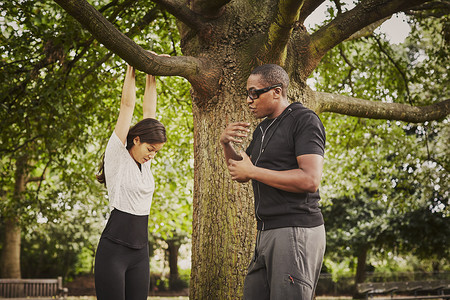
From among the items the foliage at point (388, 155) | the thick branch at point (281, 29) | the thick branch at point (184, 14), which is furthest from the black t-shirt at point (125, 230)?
the foliage at point (388, 155)

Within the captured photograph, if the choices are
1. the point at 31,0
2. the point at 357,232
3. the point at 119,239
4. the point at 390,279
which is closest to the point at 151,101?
the point at 119,239

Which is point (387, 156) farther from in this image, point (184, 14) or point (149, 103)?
point (149, 103)

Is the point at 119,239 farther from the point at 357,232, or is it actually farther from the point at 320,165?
the point at 357,232

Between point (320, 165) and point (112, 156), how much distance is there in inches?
64.8

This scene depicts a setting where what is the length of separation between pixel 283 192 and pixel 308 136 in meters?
0.34

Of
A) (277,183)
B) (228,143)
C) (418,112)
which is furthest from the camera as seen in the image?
(418,112)

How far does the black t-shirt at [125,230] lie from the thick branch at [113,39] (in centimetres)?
135

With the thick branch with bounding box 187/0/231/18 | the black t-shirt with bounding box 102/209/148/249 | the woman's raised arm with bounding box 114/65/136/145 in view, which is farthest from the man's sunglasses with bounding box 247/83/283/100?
the thick branch with bounding box 187/0/231/18

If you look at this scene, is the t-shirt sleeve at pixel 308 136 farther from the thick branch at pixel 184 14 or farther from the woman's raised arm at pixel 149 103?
the thick branch at pixel 184 14

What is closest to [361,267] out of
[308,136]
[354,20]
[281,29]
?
[354,20]

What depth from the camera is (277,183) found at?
254cm

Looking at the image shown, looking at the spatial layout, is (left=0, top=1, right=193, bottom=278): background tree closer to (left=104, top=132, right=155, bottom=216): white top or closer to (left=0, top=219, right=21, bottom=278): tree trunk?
(left=0, top=219, right=21, bottom=278): tree trunk

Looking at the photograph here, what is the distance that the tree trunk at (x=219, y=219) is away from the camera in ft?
14.6

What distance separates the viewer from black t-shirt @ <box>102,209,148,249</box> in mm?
3318
